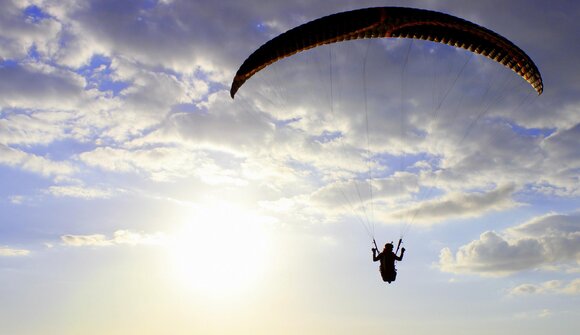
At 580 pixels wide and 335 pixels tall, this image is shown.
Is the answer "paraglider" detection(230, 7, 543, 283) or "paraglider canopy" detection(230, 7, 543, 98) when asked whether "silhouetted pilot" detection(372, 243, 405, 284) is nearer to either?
"paraglider" detection(230, 7, 543, 283)

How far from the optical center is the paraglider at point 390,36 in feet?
73.9

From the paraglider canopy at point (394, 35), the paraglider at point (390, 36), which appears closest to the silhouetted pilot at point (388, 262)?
the paraglider at point (390, 36)

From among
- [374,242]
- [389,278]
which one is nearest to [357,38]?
[374,242]

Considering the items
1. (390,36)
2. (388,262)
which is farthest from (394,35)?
(388,262)

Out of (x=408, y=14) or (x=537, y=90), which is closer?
(x=408, y=14)

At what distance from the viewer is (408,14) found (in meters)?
22.5

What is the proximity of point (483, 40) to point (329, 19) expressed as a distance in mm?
7106

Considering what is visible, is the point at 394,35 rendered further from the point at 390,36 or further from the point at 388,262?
the point at 388,262

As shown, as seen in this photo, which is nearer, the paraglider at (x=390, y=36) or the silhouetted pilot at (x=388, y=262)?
the paraglider at (x=390, y=36)

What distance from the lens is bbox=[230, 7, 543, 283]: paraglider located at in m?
22.5

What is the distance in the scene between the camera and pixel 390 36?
24.0 metres

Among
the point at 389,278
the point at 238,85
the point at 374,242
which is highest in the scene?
the point at 238,85

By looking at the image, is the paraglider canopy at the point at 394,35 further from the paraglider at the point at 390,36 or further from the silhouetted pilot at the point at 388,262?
the silhouetted pilot at the point at 388,262

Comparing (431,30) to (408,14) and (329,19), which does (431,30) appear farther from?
(329,19)
